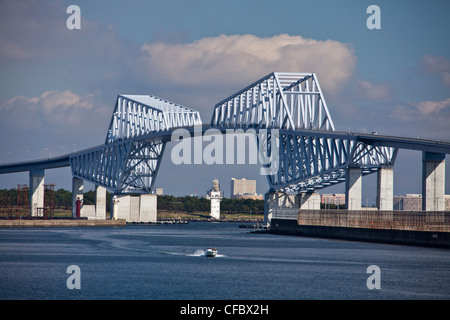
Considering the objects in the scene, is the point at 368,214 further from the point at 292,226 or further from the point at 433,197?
the point at 292,226

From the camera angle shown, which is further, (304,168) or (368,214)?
(304,168)

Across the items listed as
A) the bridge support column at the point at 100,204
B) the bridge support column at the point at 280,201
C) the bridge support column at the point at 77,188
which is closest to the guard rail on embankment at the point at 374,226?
the bridge support column at the point at 280,201

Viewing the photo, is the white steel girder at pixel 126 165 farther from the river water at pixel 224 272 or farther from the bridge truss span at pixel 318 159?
the river water at pixel 224 272

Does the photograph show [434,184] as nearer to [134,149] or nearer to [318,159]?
[318,159]

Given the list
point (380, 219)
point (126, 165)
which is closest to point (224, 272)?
point (380, 219)

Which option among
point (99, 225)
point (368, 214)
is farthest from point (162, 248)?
point (99, 225)
